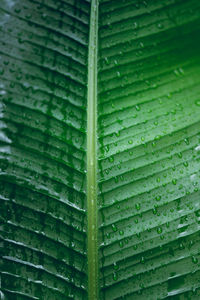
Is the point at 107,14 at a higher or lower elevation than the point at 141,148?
higher

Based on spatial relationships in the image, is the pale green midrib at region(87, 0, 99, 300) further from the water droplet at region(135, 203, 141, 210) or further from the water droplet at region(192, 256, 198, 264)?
the water droplet at region(192, 256, 198, 264)

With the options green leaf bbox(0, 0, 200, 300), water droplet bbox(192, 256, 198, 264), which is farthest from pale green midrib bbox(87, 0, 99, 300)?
water droplet bbox(192, 256, 198, 264)

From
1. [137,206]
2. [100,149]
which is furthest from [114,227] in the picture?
[100,149]

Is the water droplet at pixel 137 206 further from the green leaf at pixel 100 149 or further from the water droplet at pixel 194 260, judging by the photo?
the water droplet at pixel 194 260

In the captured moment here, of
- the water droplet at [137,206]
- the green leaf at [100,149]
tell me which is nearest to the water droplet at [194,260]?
the green leaf at [100,149]

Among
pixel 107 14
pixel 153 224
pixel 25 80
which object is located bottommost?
pixel 153 224

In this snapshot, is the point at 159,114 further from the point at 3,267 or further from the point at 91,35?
the point at 3,267

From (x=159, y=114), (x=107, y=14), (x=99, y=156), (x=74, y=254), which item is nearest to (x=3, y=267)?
(x=74, y=254)
